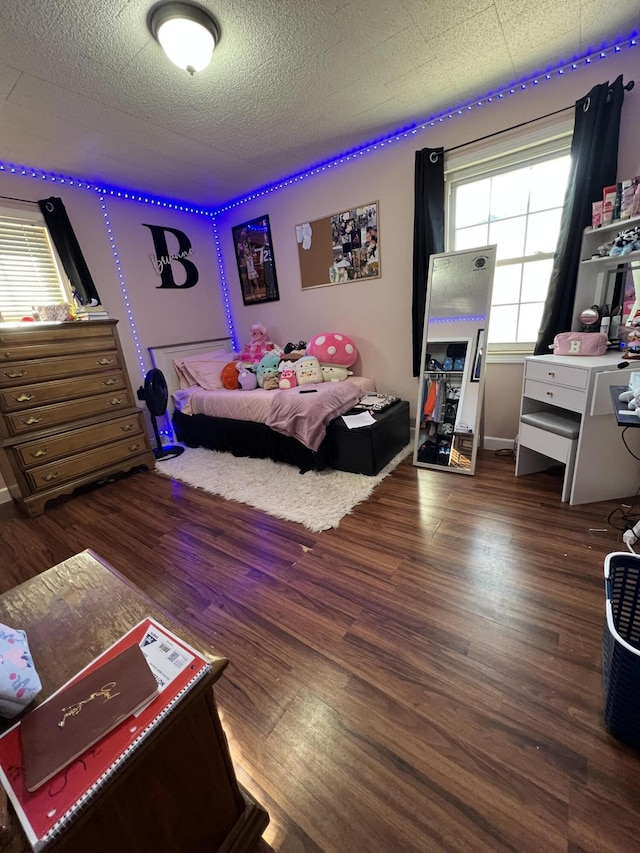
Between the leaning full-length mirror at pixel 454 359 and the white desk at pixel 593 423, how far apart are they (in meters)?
0.53

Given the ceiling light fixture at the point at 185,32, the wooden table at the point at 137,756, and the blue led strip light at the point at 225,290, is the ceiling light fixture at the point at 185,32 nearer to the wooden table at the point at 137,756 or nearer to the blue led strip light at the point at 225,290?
the wooden table at the point at 137,756

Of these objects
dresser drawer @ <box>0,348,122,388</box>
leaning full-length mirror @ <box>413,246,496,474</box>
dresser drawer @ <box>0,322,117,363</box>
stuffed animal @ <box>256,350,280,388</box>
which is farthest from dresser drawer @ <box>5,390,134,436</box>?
leaning full-length mirror @ <box>413,246,496,474</box>

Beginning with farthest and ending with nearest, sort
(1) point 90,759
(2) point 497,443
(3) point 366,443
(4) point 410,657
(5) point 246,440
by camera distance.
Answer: (5) point 246,440
(2) point 497,443
(3) point 366,443
(4) point 410,657
(1) point 90,759

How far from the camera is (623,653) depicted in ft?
2.98

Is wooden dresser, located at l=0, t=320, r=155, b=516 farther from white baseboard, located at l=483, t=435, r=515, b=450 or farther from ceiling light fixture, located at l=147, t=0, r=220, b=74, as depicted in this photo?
white baseboard, located at l=483, t=435, r=515, b=450

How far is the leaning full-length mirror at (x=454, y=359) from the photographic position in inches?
101

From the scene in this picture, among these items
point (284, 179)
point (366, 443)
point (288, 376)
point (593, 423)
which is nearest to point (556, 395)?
point (593, 423)

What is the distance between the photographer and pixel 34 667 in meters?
0.71

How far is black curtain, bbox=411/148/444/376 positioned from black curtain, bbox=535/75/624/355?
830 mm

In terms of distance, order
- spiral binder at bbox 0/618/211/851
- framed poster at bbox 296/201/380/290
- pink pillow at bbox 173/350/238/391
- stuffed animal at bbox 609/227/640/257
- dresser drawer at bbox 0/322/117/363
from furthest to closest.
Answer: pink pillow at bbox 173/350/238/391, framed poster at bbox 296/201/380/290, dresser drawer at bbox 0/322/117/363, stuffed animal at bbox 609/227/640/257, spiral binder at bbox 0/618/211/851

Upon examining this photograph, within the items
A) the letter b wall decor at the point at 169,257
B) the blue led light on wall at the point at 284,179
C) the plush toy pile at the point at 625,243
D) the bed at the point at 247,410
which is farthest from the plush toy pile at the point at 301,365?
the plush toy pile at the point at 625,243

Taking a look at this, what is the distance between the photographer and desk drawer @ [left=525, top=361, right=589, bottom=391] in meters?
1.87

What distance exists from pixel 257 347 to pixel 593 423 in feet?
10.1

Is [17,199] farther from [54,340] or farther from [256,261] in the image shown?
[256,261]
